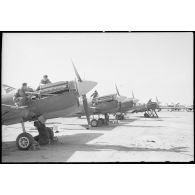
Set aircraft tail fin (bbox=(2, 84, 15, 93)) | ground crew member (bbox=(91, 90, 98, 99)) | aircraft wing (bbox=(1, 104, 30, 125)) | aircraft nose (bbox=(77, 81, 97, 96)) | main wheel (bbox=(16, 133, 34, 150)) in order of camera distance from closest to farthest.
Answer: aircraft wing (bbox=(1, 104, 30, 125)) < main wheel (bbox=(16, 133, 34, 150)) < aircraft tail fin (bbox=(2, 84, 15, 93)) < aircraft nose (bbox=(77, 81, 97, 96)) < ground crew member (bbox=(91, 90, 98, 99))

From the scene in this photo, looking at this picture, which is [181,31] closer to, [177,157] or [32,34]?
[177,157]

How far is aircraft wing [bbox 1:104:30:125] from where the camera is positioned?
9696 mm

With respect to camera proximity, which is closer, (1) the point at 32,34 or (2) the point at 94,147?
(1) the point at 32,34

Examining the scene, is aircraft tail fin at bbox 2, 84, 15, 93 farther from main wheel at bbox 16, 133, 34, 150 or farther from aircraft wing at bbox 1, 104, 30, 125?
main wheel at bbox 16, 133, 34, 150

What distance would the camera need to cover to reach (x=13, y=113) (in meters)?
10.0

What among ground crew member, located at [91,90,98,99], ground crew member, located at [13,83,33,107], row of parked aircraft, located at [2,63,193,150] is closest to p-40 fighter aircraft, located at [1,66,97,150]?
row of parked aircraft, located at [2,63,193,150]

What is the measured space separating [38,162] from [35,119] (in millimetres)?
3362

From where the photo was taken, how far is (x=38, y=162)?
784 centimetres

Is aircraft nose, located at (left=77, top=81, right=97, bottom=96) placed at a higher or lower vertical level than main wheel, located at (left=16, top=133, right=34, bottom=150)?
higher

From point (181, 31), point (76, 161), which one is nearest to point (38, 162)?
point (76, 161)

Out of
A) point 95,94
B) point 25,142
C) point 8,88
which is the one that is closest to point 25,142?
point 25,142

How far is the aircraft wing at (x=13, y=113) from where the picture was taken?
9696 mm

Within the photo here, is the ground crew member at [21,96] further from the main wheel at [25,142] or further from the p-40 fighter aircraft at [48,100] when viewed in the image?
the main wheel at [25,142]

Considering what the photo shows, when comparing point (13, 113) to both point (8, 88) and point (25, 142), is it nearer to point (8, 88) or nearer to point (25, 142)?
point (8, 88)
